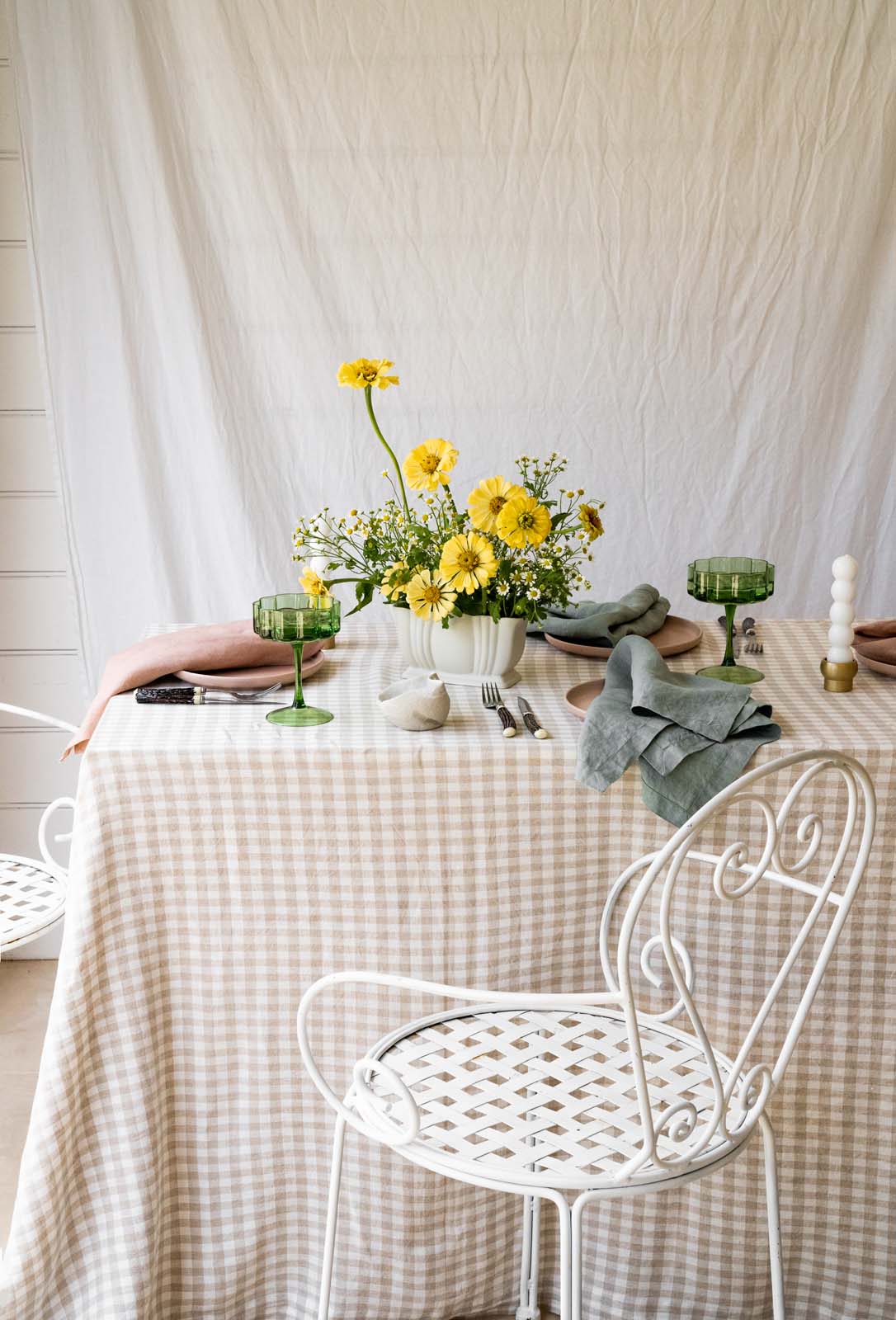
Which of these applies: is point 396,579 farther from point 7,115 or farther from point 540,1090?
point 7,115

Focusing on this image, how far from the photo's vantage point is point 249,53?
2.38 m

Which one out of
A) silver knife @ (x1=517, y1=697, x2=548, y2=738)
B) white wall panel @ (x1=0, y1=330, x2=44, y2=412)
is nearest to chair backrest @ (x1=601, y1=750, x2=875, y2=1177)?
silver knife @ (x1=517, y1=697, x2=548, y2=738)

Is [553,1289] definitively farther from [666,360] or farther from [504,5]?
[504,5]

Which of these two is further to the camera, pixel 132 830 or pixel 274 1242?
pixel 274 1242

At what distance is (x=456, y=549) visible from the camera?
5.18 feet

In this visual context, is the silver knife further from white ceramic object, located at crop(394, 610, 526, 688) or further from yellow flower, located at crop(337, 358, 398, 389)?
yellow flower, located at crop(337, 358, 398, 389)

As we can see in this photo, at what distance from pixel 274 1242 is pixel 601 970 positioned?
1.76 ft

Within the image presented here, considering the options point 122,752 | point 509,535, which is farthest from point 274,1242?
point 509,535

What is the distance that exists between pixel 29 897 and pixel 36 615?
0.94 metres

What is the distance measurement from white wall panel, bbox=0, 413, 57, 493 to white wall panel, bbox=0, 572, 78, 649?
195 mm

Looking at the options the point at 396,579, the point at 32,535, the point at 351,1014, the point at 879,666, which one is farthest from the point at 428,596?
the point at 32,535

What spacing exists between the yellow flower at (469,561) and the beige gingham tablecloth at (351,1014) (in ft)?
0.53

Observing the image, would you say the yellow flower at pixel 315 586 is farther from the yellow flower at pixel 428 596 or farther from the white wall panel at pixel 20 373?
the white wall panel at pixel 20 373

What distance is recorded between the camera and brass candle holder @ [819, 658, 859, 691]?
1672mm
